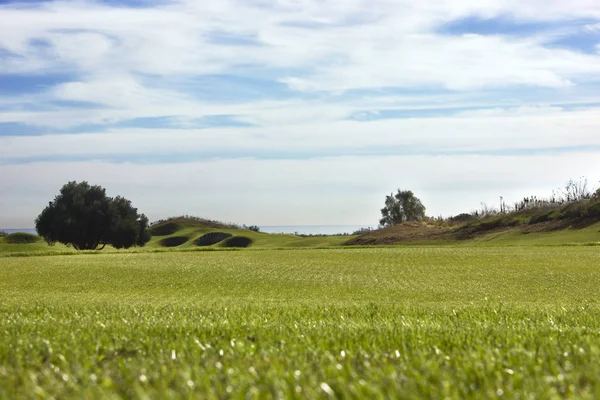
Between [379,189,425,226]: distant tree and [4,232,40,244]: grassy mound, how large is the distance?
2122 inches

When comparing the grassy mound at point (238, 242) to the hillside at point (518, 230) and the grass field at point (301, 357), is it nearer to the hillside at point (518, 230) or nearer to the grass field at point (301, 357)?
the hillside at point (518, 230)

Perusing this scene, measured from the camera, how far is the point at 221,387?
387 centimetres

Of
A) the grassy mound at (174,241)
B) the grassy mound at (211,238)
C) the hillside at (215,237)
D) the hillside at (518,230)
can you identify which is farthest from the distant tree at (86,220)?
the hillside at (518,230)

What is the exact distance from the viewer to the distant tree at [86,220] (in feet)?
241

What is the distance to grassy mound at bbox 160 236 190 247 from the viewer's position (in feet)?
329

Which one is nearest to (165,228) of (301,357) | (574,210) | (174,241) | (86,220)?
(174,241)

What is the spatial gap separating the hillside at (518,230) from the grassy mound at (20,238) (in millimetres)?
45361

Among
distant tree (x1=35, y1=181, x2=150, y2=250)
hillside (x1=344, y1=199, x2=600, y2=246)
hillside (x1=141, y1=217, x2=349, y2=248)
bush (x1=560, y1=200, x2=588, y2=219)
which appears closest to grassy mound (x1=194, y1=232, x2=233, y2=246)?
hillside (x1=141, y1=217, x2=349, y2=248)

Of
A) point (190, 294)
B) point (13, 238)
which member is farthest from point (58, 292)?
point (13, 238)

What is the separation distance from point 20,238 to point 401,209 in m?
58.8

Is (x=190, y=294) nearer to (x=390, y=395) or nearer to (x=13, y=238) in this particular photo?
(x=390, y=395)

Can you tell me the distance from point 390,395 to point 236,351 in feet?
6.68

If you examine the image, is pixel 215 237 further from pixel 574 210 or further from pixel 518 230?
pixel 574 210

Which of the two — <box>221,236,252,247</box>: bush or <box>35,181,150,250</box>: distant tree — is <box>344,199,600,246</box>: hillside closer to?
<box>221,236,252,247</box>: bush
